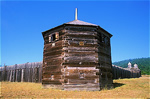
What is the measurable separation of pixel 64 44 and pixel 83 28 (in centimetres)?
278

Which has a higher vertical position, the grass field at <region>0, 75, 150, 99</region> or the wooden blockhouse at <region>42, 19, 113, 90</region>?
the wooden blockhouse at <region>42, 19, 113, 90</region>

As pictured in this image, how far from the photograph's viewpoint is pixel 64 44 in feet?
42.5

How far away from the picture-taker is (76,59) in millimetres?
12695

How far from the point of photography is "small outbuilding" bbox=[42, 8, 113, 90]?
12312mm

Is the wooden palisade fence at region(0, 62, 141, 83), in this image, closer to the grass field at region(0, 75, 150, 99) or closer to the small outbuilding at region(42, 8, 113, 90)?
the small outbuilding at region(42, 8, 113, 90)

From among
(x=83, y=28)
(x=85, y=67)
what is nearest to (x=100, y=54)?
(x=85, y=67)

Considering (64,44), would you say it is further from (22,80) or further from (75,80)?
(22,80)

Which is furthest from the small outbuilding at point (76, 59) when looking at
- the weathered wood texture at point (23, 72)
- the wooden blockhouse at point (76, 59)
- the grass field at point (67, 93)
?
the weathered wood texture at point (23, 72)

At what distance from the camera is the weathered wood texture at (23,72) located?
64.1ft

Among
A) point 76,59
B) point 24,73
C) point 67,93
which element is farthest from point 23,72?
point 67,93

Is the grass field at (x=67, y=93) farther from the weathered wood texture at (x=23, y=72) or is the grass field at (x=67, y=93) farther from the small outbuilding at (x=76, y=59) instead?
the weathered wood texture at (x=23, y=72)

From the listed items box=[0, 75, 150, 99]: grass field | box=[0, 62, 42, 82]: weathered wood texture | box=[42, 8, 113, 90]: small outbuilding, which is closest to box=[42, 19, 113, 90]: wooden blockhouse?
box=[42, 8, 113, 90]: small outbuilding

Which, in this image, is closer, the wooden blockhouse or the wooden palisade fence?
the wooden blockhouse

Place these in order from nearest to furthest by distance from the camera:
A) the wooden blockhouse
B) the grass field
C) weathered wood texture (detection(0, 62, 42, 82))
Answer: the grass field < the wooden blockhouse < weathered wood texture (detection(0, 62, 42, 82))
